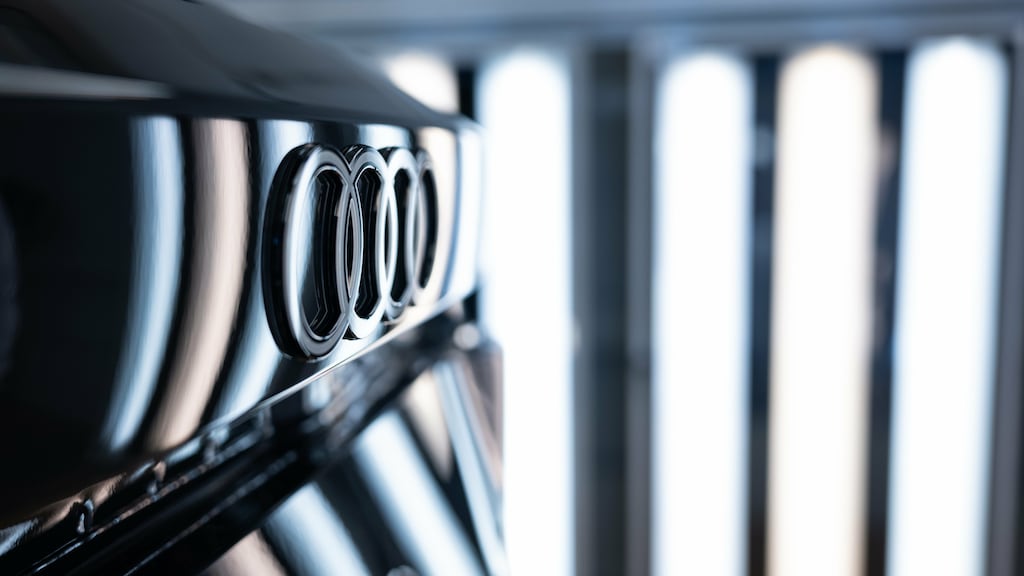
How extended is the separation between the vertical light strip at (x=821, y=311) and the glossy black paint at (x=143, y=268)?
1227mm

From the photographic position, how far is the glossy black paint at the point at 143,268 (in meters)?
0.18

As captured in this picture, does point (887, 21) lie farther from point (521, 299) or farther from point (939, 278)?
point (521, 299)

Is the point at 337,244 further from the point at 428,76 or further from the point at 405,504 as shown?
the point at 428,76

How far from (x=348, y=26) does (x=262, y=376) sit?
1.37 m

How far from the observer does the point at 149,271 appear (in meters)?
0.21

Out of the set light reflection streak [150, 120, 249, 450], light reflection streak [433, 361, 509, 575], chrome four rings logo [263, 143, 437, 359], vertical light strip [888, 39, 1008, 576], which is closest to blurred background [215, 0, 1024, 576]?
vertical light strip [888, 39, 1008, 576]

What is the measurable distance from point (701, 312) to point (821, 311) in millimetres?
183

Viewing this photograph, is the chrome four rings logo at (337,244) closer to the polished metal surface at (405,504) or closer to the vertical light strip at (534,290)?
the polished metal surface at (405,504)

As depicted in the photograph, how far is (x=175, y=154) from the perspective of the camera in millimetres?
213

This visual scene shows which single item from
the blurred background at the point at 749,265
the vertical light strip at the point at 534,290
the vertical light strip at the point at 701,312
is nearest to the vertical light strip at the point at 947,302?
the blurred background at the point at 749,265

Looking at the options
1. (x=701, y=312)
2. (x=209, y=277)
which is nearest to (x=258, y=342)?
(x=209, y=277)

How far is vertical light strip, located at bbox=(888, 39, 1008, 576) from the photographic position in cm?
142

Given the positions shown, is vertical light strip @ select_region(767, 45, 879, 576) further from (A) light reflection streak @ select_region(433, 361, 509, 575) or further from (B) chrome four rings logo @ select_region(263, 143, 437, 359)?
(B) chrome four rings logo @ select_region(263, 143, 437, 359)

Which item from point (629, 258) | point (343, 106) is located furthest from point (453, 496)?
point (629, 258)
